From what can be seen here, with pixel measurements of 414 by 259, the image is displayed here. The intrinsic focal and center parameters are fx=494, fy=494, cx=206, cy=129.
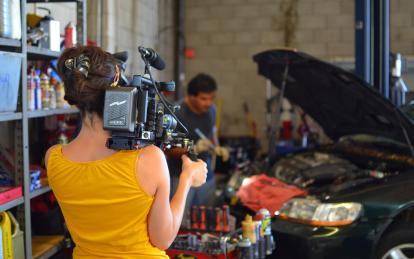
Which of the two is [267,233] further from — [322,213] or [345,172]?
[345,172]

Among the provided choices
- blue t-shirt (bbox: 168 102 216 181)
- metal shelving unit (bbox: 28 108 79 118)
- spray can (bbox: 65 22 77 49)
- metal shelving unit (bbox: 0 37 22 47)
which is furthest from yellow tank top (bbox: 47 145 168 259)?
blue t-shirt (bbox: 168 102 216 181)

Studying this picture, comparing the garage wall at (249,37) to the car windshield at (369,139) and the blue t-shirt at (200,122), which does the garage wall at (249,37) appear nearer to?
the car windshield at (369,139)

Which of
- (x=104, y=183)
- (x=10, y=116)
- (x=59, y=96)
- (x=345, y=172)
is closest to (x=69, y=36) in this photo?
(x=59, y=96)

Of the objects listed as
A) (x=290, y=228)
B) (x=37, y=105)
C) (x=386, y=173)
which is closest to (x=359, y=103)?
(x=386, y=173)

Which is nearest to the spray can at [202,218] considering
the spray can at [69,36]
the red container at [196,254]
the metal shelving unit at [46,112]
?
the red container at [196,254]

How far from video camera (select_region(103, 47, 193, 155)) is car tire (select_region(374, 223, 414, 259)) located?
1.69 meters

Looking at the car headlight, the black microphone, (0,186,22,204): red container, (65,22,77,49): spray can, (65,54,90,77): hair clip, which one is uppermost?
(65,22,77,49): spray can

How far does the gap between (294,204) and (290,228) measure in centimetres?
19

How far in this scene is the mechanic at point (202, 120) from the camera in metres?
3.83

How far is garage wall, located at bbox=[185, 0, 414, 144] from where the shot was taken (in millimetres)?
8047

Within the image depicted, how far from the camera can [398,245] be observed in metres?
2.91

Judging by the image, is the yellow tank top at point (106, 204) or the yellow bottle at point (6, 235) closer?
the yellow tank top at point (106, 204)

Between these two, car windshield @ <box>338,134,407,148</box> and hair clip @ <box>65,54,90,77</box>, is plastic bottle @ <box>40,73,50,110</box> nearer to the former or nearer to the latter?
hair clip @ <box>65,54,90,77</box>

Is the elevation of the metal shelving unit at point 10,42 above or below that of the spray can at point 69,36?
below
